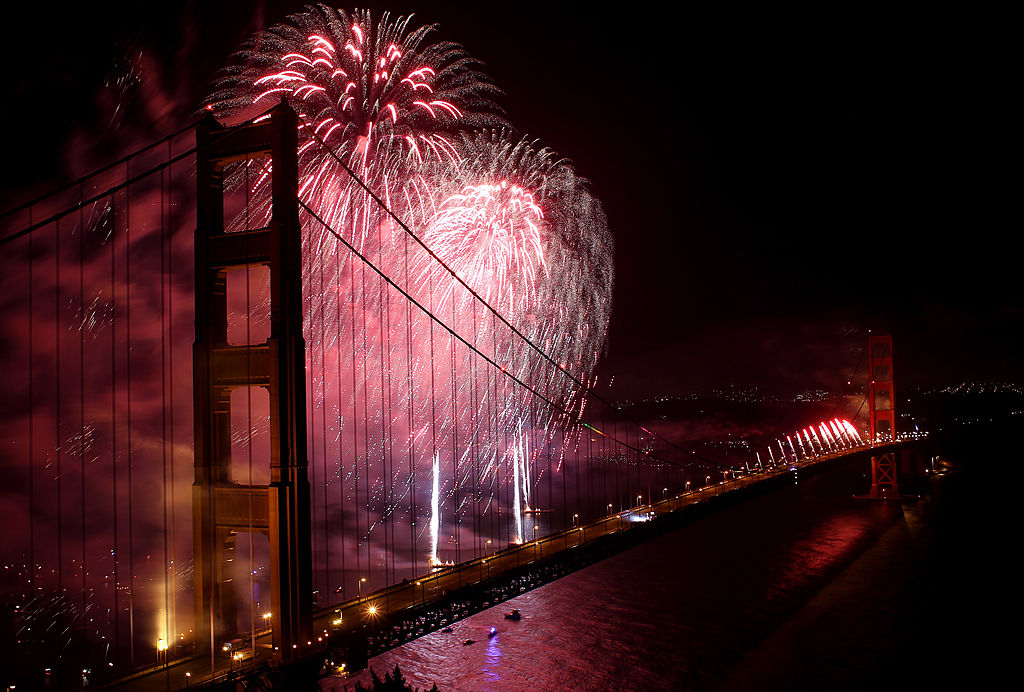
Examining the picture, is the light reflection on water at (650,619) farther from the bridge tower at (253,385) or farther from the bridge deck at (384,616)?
the bridge tower at (253,385)

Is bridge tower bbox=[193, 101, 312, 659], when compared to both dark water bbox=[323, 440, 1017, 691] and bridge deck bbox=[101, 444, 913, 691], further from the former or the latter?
dark water bbox=[323, 440, 1017, 691]

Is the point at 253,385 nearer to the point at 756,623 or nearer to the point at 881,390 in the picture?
the point at 756,623

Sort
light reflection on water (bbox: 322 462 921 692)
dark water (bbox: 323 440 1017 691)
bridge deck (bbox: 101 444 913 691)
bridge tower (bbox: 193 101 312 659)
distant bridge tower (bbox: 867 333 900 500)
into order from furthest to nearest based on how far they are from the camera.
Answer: distant bridge tower (bbox: 867 333 900 500), light reflection on water (bbox: 322 462 921 692), dark water (bbox: 323 440 1017 691), bridge tower (bbox: 193 101 312 659), bridge deck (bbox: 101 444 913 691)

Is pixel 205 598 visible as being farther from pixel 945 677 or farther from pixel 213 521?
pixel 945 677

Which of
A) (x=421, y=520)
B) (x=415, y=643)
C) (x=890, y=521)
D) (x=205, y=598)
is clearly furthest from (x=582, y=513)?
(x=205, y=598)

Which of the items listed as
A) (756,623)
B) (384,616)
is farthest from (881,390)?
(384,616)

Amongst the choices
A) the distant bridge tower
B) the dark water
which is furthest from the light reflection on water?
the distant bridge tower
